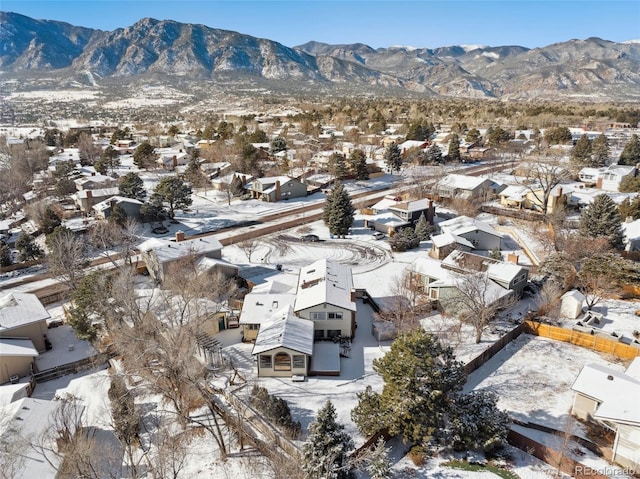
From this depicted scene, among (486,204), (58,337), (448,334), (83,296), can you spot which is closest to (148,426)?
(83,296)

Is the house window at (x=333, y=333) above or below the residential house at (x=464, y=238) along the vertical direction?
below

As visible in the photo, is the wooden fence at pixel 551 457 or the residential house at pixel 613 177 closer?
the wooden fence at pixel 551 457

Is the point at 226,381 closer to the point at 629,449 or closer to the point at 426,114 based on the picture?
the point at 629,449

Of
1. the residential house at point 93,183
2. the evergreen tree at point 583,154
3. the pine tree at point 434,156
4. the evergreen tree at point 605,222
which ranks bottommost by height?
the residential house at point 93,183

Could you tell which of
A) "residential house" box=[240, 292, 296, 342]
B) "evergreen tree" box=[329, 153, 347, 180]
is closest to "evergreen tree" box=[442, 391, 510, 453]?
"residential house" box=[240, 292, 296, 342]

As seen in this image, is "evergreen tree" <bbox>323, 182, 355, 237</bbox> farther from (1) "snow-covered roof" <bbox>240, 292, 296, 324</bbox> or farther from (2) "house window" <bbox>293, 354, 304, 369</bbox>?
(2) "house window" <bbox>293, 354, 304, 369</bbox>

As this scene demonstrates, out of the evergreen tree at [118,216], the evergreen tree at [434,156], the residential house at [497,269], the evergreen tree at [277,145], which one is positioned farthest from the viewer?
the evergreen tree at [277,145]

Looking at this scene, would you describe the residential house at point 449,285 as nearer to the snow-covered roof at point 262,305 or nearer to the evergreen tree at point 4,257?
the snow-covered roof at point 262,305

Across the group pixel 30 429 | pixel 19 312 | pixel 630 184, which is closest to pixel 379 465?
pixel 30 429

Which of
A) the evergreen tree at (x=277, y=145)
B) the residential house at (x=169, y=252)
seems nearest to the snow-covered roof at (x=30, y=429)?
the residential house at (x=169, y=252)
